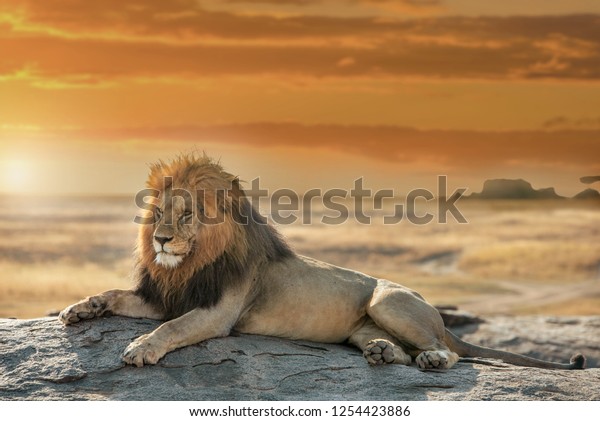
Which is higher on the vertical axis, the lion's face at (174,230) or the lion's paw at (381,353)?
the lion's face at (174,230)

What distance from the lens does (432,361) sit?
20.7 feet

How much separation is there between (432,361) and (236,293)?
138 centimetres

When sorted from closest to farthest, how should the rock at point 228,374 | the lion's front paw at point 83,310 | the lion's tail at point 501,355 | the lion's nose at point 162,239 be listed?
the rock at point 228,374, the lion's nose at point 162,239, the lion's front paw at point 83,310, the lion's tail at point 501,355

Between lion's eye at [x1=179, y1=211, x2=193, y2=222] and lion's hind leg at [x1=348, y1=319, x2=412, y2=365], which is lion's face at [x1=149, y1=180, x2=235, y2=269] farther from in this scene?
lion's hind leg at [x1=348, y1=319, x2=412, y2=365]

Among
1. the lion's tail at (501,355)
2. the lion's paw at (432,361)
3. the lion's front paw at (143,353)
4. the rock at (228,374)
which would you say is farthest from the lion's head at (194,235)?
the lion's tail at (501,355)

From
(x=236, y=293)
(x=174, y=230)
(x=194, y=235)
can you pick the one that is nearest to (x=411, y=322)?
(x=236, y=293)

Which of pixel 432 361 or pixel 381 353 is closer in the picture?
pixel 381 353

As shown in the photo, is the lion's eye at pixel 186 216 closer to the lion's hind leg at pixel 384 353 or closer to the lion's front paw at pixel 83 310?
the lion's front paw at pixel 83 310

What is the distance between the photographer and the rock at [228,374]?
5.84 metres

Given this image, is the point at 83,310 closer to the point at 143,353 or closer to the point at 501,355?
the point at 143,353

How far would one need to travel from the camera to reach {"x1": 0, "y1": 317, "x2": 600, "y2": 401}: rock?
584 cm

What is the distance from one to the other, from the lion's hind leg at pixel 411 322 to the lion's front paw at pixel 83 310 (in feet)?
6.15

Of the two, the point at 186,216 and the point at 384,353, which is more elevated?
the point at 186,216
